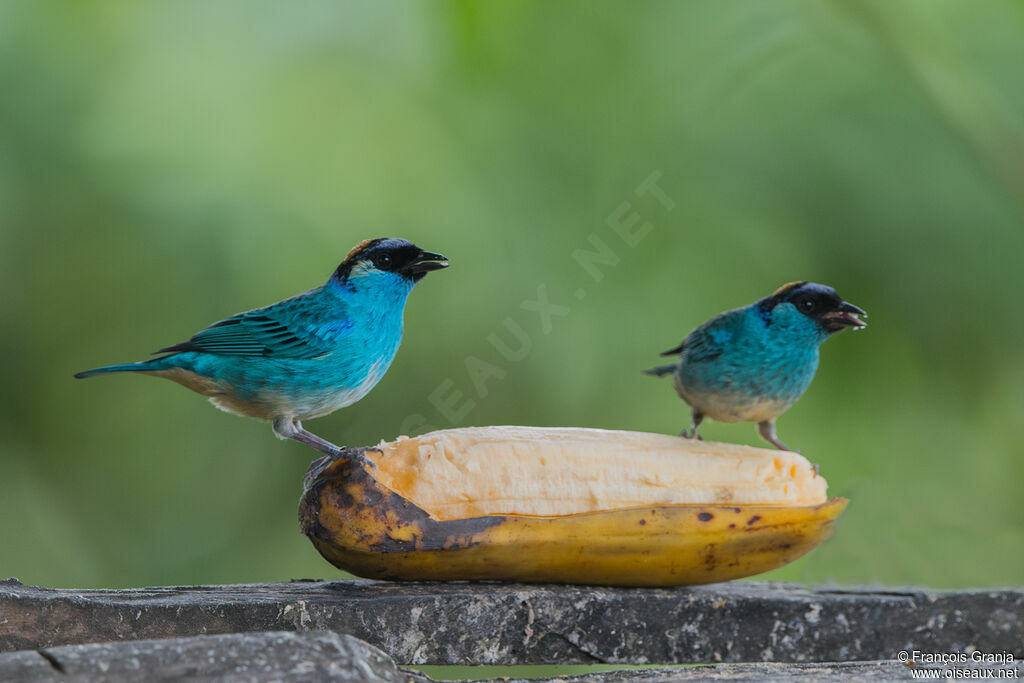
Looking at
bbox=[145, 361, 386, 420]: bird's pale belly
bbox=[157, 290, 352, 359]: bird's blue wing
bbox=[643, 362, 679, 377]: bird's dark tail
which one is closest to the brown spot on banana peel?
bbox=[145, 361, 386, 420]: bird's pale belly

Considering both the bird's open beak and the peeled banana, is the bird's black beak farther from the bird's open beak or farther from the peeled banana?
the bird's open beak

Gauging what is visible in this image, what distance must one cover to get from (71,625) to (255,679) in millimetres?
643

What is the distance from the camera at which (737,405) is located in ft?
8.05

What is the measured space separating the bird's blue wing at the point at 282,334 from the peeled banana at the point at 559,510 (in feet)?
0.83

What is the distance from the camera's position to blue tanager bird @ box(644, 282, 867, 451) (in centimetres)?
241

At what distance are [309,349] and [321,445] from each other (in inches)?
8.0

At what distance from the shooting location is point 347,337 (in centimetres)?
220

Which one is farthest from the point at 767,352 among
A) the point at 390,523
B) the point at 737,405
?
the point at 390,523

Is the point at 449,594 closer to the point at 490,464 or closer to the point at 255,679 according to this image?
the point at 490,464

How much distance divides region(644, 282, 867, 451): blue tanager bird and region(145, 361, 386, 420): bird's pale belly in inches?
31.1

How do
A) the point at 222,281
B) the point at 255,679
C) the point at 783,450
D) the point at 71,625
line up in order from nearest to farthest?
the point at 255,679, the point at 71,625, the point at 783,450, the point at 222,281

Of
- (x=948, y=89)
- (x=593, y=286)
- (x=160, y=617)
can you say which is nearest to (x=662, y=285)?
(x=593, y=286)

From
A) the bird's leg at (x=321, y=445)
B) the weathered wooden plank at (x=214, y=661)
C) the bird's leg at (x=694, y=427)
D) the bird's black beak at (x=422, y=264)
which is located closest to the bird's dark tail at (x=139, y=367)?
the bird's leg at (x=321, y=445)

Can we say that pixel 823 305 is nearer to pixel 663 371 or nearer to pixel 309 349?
pixel 663 371
